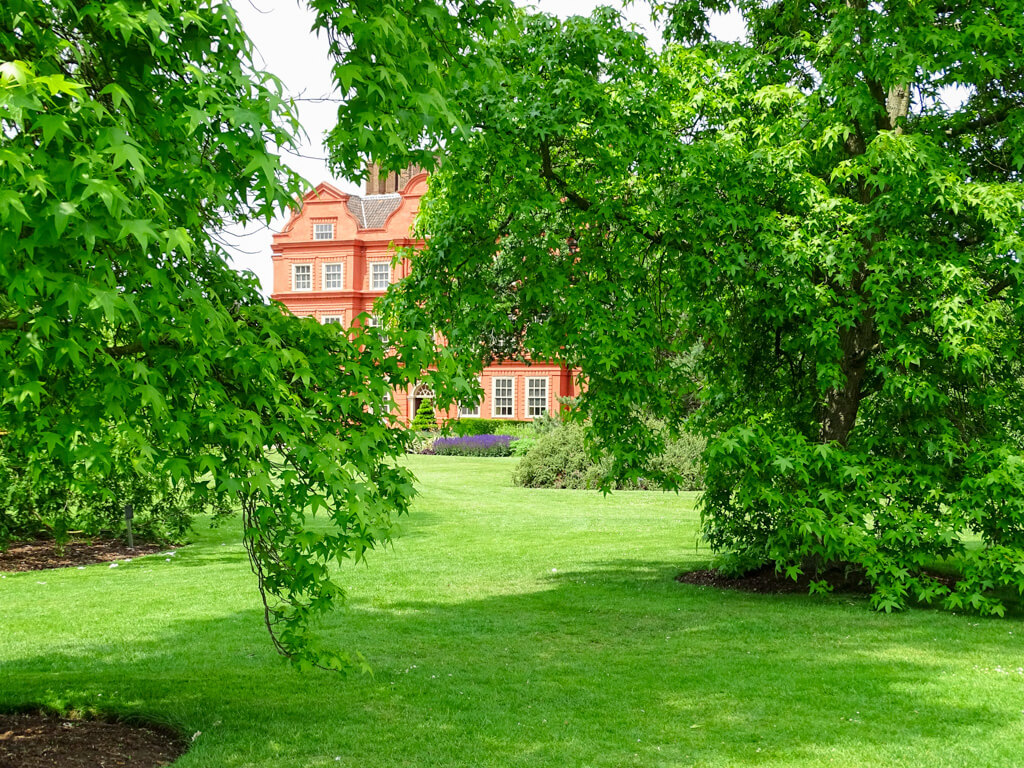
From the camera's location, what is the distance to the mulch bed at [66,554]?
14523 millimetres

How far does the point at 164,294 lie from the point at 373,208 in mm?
51487

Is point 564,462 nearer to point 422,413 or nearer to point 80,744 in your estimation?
point 422,413

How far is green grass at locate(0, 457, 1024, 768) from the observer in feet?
20.9

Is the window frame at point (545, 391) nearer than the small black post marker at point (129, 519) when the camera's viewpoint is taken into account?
No

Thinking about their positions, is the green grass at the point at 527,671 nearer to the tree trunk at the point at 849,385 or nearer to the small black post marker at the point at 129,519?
the small black post marker at the point at 129,519

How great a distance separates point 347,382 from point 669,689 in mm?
3713

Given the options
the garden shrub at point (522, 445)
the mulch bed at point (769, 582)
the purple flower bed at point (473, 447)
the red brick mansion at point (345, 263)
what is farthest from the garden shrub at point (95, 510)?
the red brick mansion at point (345, 263)

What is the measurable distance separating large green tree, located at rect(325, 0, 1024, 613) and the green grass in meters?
1.49

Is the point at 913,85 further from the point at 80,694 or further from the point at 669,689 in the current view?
the point at 80,694

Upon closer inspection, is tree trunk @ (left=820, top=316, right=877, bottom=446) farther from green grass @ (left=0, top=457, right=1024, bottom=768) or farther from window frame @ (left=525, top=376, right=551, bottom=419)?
window frame @ (left=525, top=376, right=551, bottom=419)

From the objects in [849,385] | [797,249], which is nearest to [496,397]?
[849,385]

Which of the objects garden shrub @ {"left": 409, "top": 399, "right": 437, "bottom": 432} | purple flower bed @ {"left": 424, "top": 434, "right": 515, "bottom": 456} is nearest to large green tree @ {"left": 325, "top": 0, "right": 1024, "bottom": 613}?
garden shrub @ {"left": 409, "top": 399, "right": 437, "bottom": 432}

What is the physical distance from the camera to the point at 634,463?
11.0 metres

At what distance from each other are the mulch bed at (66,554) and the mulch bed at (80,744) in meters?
8.31
